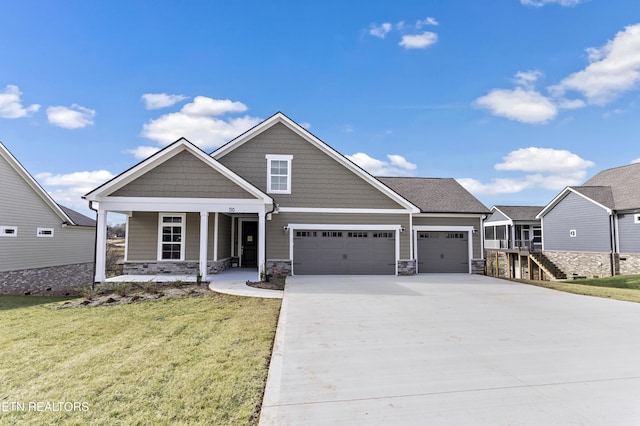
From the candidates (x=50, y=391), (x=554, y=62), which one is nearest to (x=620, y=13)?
(x=554, y=62)

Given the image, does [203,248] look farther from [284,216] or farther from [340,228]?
[340,228]

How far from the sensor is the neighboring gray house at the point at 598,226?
19406mm

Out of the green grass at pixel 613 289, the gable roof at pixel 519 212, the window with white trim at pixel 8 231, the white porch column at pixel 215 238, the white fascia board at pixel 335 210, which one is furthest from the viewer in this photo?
the gable roof at pixel 519 212

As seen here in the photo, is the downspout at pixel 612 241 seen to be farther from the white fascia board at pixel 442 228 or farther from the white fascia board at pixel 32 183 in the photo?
the white fascia board at pixel 32 183

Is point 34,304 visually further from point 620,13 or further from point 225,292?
point 620,13

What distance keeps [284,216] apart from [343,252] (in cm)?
308

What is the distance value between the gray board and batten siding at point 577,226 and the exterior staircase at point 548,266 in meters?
1.54

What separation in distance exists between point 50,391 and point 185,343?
188cm

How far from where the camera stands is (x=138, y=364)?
457 cm

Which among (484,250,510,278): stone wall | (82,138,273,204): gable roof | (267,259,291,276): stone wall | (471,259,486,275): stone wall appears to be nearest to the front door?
(267,259,291,276): stone wall

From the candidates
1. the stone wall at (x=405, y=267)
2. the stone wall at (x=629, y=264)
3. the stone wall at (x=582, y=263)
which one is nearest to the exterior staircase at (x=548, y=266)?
the stone wall at (x=582, y=263)

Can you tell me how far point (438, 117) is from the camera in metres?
20.1

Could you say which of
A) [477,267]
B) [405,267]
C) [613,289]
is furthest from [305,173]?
[613,289]

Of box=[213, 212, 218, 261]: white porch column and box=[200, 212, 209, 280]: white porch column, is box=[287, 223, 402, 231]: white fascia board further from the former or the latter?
box=[200, 212, 209, 280]: white porch column
